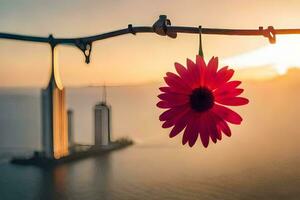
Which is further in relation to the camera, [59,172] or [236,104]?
[59,172]

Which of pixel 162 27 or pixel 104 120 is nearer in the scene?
pixel 162 27

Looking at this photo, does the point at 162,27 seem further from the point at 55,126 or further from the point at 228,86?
the point at 55,126

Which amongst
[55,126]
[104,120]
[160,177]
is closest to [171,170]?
[160,177]

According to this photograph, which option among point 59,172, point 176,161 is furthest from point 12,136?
point 176,161

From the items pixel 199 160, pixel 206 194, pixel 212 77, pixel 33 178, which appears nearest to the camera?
pixel 212 77

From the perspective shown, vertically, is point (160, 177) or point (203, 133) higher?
point (203, 133)

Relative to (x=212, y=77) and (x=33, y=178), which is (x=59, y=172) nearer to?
(x=33, y=178)

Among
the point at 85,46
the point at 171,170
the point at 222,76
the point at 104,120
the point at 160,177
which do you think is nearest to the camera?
the point at 222,76
